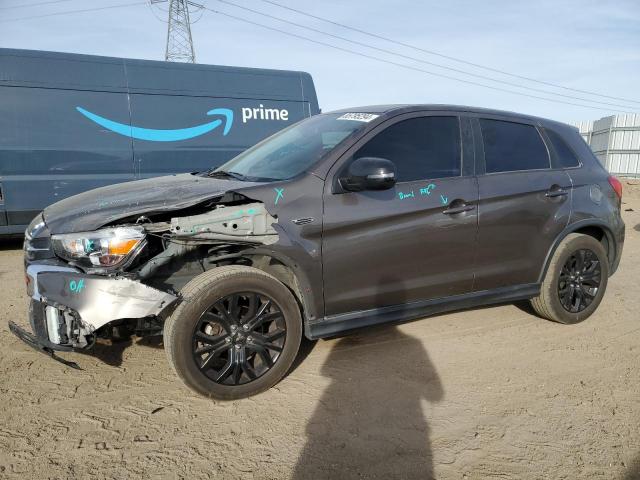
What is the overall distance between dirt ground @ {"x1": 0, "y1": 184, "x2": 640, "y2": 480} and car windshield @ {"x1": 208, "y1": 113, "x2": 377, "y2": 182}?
1.38 meters

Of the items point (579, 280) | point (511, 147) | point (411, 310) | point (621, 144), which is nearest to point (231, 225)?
point (411, 310)

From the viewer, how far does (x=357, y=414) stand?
2857 millimetres

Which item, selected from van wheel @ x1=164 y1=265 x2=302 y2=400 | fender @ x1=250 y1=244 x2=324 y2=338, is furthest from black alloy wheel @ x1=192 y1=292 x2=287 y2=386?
fender @ x1=250 y1=244 x2=324 y2=338

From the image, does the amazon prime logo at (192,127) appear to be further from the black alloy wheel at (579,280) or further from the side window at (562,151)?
the black alloy wheel at (579,280)

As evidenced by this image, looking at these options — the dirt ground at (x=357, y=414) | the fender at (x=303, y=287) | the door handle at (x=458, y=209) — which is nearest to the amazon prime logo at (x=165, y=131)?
the dirt ground at (x=357, y=414)

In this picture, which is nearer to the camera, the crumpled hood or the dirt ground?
the dirt ground

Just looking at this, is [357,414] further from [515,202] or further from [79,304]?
[515,202]

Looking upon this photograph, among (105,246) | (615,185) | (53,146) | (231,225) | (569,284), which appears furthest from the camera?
(53,146)

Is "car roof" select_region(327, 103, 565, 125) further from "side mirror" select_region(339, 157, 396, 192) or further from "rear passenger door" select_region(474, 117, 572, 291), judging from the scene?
"side mirror" select_region(339, 157, 396, 192)

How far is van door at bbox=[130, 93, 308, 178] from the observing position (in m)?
7.49

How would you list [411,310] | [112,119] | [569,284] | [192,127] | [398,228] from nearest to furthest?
1. [398,228]
2. [411,310]
3. [569,284]
4. [112,119]
5. [192,127]

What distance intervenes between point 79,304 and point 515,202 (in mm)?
3116

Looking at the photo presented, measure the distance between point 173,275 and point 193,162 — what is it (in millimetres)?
5070

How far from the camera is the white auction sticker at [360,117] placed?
138 inches
